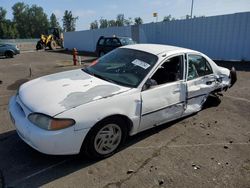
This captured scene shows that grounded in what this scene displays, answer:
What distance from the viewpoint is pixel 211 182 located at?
3014 millimetres

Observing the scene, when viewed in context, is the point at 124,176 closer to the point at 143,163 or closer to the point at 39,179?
the point at 143,163

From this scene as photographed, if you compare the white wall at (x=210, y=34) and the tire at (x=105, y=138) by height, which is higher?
the white wall at (x=210, y=34)

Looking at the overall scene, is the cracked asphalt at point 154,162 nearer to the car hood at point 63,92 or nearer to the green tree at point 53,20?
the car hood at point 63,92

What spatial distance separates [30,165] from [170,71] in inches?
109

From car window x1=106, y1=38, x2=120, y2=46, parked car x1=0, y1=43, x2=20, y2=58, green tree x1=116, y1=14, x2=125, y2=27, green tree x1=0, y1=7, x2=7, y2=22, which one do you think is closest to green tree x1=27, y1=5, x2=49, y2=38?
green tree x1=0, y1=7, x2=7, y2=22

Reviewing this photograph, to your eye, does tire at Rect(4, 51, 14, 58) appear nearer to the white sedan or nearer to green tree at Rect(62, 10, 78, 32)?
the white sedan

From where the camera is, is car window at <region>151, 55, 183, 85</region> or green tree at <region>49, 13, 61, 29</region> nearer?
car window at <region>151, 55, 183, 85</region>

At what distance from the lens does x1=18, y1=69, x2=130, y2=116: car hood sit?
306 cm

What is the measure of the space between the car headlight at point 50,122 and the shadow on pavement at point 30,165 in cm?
65

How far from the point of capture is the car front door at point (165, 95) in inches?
147

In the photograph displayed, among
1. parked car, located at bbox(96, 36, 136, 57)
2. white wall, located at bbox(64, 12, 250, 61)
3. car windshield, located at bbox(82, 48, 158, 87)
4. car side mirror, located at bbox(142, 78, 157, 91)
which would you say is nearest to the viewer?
car side mirror, located at bbox(142, 78, 157, 91)

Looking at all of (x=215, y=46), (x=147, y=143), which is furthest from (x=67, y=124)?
(x=215, y=46)

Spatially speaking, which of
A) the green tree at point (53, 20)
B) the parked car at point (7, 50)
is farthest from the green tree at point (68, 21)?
the parked car at point (7, 50)

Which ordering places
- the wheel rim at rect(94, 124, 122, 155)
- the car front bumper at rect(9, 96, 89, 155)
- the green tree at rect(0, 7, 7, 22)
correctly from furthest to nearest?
the green tree at rect(0, 7, 7, 22), the wheel rim at rect(94, 124, 122, 155), the car front bumper at rect(9, 96, 89, 155)
